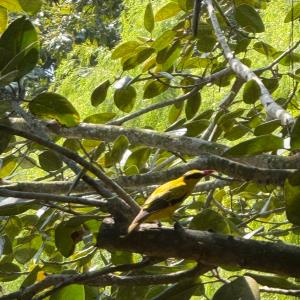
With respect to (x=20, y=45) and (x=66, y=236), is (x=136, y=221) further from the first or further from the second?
(x=20, y=45)

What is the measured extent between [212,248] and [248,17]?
2.71 feet

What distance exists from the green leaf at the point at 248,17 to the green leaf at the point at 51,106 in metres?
0.65

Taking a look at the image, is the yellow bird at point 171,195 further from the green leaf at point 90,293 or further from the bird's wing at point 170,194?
the green leaf at point 90,293

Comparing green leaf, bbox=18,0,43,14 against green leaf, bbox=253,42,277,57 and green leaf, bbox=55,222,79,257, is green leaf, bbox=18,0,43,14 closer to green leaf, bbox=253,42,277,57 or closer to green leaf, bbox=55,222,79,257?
green leaf, bbox=55,222,79,257

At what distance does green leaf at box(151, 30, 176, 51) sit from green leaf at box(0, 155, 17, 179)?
0.41 metres

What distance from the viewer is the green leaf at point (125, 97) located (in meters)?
1.49

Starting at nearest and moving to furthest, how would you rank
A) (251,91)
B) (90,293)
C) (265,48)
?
(90,293), (251,91), (265,48)

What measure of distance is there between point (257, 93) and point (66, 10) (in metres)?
3.35

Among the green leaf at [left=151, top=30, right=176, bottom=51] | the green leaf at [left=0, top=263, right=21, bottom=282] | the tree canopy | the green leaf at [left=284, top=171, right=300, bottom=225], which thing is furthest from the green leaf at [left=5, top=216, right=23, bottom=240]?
the green leaf at [left=284, top=171, right=300, bottom=225]

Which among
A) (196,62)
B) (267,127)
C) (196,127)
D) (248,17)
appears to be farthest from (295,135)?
(196,62)

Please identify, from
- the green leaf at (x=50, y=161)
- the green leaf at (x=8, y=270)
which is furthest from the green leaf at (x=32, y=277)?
the green leaf at (x=50, y=161)

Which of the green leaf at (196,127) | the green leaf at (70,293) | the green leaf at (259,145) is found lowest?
the green leaf at (196,127)

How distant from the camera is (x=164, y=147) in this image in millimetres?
1195

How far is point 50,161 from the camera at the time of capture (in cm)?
132
